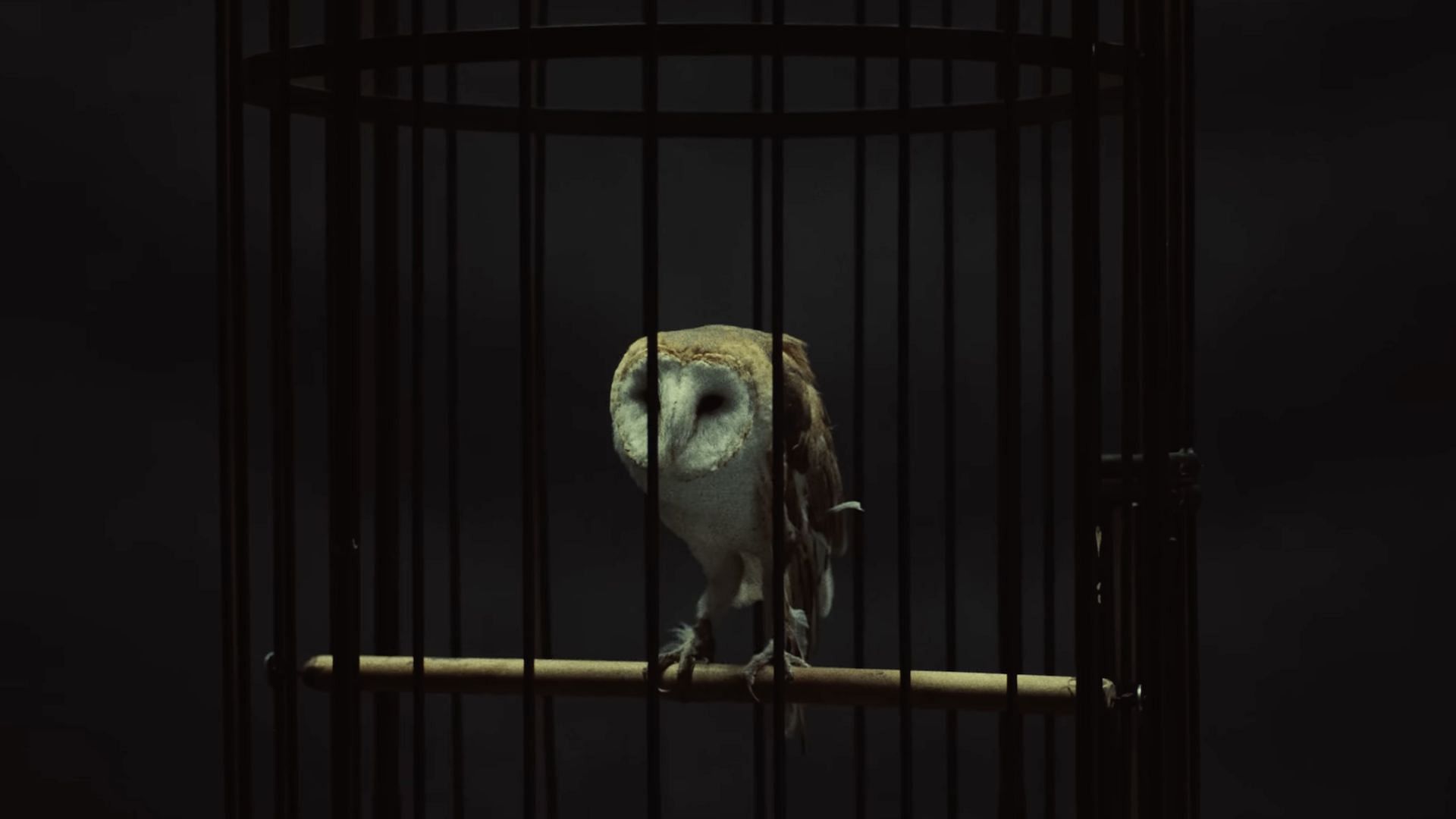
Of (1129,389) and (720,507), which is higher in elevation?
(1129,389)

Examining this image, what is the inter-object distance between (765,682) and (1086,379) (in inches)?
27.2

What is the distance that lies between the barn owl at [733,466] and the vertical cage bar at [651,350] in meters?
0.54

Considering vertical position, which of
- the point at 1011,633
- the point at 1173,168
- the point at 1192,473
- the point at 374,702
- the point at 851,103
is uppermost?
the point at 851,103

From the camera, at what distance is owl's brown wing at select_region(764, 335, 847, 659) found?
248 centimetres

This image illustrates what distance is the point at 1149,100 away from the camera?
1980 mm

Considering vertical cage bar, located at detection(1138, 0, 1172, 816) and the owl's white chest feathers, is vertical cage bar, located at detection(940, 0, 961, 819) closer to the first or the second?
the owl's white chest feathers

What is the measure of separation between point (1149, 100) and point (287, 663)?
110cm

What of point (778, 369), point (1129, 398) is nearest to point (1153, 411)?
point (1129, 398)

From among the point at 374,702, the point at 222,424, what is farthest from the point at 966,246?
the point at 222,424

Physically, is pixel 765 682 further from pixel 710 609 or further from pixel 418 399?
pixel 418 399

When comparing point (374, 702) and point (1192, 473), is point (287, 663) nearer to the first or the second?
point (374, 702)

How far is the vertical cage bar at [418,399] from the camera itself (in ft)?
6.20

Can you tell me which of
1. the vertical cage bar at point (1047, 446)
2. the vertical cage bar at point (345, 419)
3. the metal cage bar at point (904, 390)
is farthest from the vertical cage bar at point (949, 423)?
the vertical cage bar at point (345, 419)

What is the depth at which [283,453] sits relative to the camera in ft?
6.30
